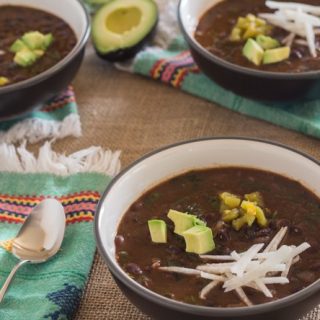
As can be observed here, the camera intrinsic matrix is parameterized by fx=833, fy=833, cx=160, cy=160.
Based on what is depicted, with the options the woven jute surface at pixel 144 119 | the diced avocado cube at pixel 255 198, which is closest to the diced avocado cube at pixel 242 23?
the woven jute surface at pixel 144 119

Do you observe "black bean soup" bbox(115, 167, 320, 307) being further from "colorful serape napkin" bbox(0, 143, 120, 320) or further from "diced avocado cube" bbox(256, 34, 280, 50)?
"diced avocado cube" bbox(256, 34, 280, 50)

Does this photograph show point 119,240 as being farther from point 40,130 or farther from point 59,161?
point 40,130

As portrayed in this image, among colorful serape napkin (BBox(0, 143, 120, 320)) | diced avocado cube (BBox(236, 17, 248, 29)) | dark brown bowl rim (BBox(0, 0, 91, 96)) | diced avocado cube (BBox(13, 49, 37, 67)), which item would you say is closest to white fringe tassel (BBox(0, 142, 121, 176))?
colorful serape napkin (BBox(0, 143, 120, 320))

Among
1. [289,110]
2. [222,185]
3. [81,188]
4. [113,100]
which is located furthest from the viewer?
[113,100]

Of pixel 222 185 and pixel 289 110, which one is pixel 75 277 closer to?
pixel 222 185

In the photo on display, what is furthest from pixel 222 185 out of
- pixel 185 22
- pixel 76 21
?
pixel 76 21

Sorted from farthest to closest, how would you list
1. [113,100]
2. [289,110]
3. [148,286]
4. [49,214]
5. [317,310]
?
[113,100]
[289,110]
[49,214]
[317,310]
[148,286]
